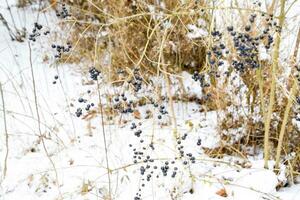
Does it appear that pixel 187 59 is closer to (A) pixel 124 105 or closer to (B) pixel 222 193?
(B) pixel 222 193

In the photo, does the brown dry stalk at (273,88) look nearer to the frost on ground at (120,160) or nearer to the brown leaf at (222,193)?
the frost on ground at (120,160)

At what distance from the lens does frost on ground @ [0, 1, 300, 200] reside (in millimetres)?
2570

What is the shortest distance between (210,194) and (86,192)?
775mm

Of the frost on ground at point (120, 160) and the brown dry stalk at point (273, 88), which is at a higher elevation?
the brown dry stalk at point (273, 88)

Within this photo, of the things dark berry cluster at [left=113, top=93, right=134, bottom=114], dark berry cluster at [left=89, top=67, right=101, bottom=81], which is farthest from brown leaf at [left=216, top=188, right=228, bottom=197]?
dark berry cluster at [left=89, top=67, right=101, bottom=81]

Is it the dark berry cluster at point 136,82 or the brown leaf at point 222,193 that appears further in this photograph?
the brown leaf at point 222,193

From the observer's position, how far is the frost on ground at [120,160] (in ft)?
8.43

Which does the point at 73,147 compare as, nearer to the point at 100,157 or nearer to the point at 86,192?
the point at 100,157

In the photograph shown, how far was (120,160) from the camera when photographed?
292 centimetres

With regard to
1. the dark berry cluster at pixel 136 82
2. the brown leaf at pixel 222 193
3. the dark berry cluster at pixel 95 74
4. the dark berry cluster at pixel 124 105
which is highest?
the dark berry cluster at pixel 95 74

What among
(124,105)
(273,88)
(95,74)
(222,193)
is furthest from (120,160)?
(273,88)

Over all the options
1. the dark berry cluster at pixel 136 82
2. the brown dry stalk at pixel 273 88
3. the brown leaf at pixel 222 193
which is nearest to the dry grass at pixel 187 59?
the brown dry stalk at pixel 273 88

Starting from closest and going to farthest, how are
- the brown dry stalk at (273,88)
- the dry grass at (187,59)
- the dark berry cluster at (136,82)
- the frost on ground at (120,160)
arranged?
the brown dry stalk at (273,88) < the dark berry cluster at (136,82) < the dry grass at (187,59) < the frost on ground at (120,160)

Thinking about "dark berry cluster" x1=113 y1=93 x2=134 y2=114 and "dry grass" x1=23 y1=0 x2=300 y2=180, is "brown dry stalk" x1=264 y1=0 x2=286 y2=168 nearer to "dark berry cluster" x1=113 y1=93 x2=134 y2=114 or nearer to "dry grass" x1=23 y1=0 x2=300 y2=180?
"dry grass" x1=23 y1=0 x2=300 y2=180
